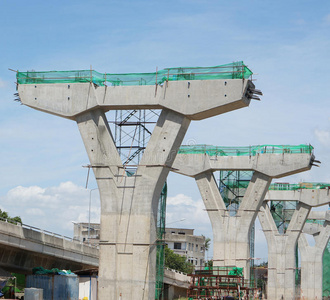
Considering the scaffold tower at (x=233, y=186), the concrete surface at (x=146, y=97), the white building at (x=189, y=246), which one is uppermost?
the concrete surface at (x=146, y=97)

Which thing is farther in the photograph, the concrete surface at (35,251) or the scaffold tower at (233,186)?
the scaffold tower at (233,186)

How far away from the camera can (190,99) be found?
36.8 metres

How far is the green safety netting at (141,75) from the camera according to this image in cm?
3650

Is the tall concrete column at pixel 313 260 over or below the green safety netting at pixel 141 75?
below

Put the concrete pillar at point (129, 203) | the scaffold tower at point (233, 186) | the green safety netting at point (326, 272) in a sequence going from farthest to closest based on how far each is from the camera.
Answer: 1. the green safety netting at point (326, 272)
2. the scaffold tower at point (233, 186)
3. the concrete pillar at point (129, 203)

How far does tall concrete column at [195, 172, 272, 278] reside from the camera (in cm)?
5716

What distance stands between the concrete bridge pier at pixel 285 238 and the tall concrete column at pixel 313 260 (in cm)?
1874

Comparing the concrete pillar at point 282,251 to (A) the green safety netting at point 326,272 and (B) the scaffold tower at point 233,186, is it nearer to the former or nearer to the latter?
(B) the scaffold tower at point 233,186

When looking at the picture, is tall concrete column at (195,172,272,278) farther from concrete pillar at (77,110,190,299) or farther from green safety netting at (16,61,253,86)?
green safety netting at (16,61,253,86)

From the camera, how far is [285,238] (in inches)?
3123

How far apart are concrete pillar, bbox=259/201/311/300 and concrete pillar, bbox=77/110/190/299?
42502 mm

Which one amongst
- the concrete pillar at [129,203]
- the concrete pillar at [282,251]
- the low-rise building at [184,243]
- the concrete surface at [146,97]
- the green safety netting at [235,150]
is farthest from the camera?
the low-rise building at [184,243]

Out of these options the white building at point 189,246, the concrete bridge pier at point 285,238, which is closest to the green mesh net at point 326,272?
the white building at point 189,246

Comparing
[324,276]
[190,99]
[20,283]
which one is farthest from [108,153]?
[324,276]
